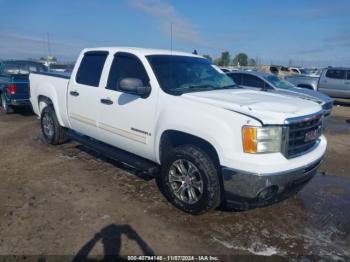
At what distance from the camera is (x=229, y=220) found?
4.02 meters

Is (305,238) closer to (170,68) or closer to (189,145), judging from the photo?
(189,145)

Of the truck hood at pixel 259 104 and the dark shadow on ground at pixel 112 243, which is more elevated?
the truck hood at pixel 259 104

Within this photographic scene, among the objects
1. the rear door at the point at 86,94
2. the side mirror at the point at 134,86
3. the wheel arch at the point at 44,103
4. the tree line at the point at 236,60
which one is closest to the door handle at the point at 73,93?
the rear door at the point at 86,94

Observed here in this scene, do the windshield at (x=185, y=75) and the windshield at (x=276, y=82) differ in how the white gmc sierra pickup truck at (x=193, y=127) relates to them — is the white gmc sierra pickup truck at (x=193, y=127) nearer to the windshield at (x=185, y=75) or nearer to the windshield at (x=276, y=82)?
the windshield at (x=185, y=75)

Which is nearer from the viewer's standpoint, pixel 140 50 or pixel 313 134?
pixel 313 134

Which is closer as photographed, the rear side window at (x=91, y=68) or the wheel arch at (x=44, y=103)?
the rear side window at (x=91, y=68)

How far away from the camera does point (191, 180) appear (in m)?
4.00

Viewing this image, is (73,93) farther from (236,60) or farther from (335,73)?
(236,60)

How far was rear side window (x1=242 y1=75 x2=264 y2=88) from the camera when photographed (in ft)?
36.9

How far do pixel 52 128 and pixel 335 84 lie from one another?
14.5 metres

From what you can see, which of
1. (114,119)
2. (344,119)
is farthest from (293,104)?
(344,119)

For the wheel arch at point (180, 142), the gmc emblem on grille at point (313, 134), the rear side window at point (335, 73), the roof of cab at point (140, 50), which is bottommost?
the wheel arch at point (180, 142)

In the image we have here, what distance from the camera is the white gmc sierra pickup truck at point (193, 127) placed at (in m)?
3.45

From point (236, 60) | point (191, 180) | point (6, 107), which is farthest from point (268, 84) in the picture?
point (236, 60)
